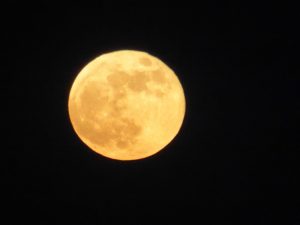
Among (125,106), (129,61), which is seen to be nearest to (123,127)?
(125,106)

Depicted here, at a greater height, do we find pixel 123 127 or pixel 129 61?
pixel 129 61

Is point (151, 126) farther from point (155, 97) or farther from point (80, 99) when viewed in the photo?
point (80, 99)

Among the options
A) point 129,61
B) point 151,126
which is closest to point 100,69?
point 129,61

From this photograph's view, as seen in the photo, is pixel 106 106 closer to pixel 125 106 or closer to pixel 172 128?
pixel 125 106

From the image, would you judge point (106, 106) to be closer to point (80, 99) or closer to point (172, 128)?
point (80, 99)

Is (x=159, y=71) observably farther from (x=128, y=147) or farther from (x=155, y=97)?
(x=128, y=147)

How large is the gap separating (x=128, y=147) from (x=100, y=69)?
145cm

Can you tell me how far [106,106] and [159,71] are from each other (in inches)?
47.9

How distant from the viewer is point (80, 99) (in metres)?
12.1

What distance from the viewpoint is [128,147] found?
39.9 ft

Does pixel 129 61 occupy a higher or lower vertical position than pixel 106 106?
higher

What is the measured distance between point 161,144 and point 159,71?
4.28 feet

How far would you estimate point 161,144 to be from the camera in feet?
40.8

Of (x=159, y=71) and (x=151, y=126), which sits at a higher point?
Answer: (x=159, y=71)
